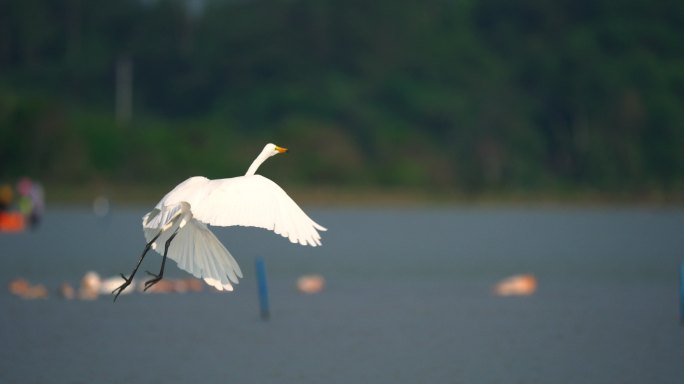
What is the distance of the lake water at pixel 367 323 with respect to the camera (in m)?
15.3

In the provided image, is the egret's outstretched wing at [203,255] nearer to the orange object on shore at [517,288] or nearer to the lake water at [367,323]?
the lake water at [367,323]

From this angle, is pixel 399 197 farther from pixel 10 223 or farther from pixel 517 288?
pixel 517 288

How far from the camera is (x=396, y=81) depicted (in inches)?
3246

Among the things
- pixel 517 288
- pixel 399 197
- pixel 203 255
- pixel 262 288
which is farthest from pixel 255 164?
pixel 399 197

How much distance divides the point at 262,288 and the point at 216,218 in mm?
6652

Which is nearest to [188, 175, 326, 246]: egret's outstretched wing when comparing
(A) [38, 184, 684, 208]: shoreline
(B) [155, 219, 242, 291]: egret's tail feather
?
(B) [155, 219, 242, 291]: egret's tail feather

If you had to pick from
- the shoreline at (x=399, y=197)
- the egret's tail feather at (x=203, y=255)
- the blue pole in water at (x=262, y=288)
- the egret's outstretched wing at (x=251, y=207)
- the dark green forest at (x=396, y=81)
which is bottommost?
the shoreline at (x=399, y=197)

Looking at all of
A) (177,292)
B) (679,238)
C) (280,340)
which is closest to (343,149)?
(679,238)

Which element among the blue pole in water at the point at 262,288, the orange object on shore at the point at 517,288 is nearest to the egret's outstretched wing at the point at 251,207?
the blue pole in water at the point at 262,288

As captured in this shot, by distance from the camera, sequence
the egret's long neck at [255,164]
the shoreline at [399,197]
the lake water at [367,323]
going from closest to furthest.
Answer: the egret's long neck at [255,164] → the lake water at [367,323] → the shoreline at [399,197]

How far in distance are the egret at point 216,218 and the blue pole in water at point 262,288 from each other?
432 cm

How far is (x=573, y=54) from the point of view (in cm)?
8125

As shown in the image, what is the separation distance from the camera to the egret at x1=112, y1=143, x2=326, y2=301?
12555mm

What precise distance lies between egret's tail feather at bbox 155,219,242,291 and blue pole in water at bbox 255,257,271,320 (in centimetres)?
446
